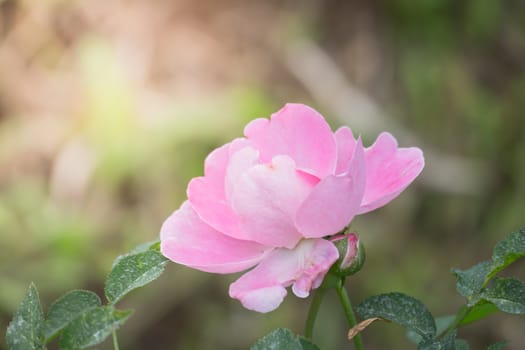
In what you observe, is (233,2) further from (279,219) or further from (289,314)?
(279,219)

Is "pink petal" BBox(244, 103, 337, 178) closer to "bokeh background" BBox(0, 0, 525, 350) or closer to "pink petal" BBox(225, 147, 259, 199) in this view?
"pink petal" BBox(225, 147, 259, 199)

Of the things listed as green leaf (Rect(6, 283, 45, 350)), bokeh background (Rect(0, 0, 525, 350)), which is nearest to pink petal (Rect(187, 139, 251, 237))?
green leaf (Rect(6, 283, 45, 350))

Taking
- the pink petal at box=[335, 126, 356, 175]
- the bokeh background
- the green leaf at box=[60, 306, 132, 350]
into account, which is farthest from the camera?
the bokeh background

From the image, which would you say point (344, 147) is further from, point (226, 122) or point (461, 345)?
point (226, 122)

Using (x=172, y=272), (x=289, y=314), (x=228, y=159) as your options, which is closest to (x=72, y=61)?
(x=172, y=272)

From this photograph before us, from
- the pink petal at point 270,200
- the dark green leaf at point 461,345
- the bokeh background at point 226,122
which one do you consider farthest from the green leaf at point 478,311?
the bokeh background at point 226,122
